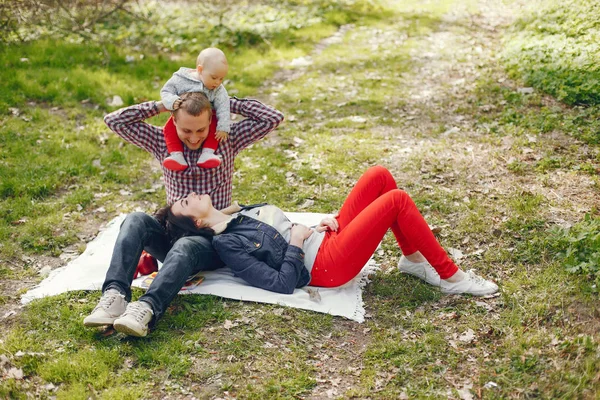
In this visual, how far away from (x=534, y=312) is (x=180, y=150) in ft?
9.84

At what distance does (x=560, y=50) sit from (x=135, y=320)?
739 centimetres

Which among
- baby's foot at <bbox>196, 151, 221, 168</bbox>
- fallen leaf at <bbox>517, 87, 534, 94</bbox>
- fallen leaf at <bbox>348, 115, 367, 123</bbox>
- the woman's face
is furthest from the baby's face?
fallen leaf at <bbox>517, 87, 534, 94</bbox>

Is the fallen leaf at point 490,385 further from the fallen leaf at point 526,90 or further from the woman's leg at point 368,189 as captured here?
the fallen leaf at point 526,90

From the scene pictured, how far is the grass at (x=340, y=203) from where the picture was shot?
151 inches

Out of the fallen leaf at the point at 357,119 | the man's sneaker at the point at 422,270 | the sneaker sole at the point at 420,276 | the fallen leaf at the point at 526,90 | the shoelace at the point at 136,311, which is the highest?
the fallen leaf at the point at 526,90

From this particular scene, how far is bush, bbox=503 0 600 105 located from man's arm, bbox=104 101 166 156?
5.42 m

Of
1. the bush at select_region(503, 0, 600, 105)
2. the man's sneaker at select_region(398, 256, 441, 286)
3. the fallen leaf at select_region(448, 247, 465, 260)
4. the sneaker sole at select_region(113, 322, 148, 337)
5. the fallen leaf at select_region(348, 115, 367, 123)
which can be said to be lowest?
the fallen leaf at select_region(448, 247, 465, 260)

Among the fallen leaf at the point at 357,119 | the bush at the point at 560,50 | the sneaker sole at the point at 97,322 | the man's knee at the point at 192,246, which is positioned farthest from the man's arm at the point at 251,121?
the bush at the point at 560,50

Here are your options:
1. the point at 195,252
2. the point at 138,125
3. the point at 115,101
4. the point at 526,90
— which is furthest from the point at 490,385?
the point at 115,101

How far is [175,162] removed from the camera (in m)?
4.68

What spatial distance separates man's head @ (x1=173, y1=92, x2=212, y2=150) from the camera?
4441 millimetres

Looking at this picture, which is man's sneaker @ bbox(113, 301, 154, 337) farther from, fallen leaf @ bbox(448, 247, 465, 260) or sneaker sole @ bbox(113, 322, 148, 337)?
fallen leaf @ bbox(448, 247, 465, 260)

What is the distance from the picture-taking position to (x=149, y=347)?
409 centimetres

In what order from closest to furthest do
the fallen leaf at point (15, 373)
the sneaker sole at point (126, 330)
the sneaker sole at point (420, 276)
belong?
the fallen leaf at point (15, 373) → the sneaker sole at point (126, 330) → the sneaker sole at point (420, 276)
